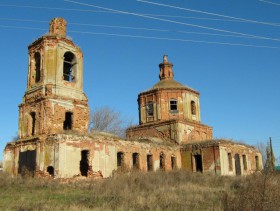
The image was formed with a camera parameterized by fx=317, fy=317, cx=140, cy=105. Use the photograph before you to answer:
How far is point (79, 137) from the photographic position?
1881cm

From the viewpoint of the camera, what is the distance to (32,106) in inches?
803

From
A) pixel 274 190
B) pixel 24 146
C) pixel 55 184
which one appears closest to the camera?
pixel 274 190

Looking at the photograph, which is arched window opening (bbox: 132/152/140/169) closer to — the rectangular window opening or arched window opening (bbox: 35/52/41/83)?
the rectangular window opening

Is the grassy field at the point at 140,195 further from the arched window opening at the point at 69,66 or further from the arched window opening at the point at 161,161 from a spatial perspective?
the arched window opening at the point at 69,66

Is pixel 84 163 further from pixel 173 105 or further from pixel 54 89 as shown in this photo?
pixel 173 105

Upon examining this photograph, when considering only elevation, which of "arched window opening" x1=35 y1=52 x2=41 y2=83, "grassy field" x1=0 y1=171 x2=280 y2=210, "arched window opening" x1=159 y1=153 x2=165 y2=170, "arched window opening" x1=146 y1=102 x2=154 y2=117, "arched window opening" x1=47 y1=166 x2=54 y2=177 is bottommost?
"grassy field" x1=0 y1=171 x2=280 y2=210

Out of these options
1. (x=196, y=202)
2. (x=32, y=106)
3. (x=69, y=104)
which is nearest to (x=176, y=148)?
(x=69, y=104)

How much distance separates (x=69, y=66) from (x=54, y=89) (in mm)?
2865

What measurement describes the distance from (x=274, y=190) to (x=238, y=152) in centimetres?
1786

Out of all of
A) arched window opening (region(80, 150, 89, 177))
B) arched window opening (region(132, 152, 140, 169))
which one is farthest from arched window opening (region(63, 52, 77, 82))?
arched window opening (region(132, 152, 140, 169))

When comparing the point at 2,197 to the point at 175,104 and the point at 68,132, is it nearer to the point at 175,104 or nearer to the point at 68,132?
the point at 68,132

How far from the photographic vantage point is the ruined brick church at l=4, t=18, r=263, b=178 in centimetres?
1848

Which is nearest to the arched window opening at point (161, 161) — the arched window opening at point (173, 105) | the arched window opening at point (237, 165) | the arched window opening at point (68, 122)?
the arched window opening at point (173, 105)

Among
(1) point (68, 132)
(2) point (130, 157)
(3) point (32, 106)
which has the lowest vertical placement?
(2) point (130, 157)
